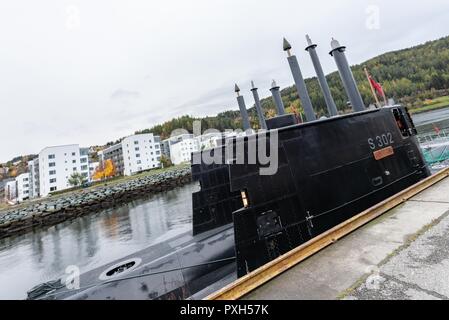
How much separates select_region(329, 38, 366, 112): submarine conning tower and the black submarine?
2.87 m

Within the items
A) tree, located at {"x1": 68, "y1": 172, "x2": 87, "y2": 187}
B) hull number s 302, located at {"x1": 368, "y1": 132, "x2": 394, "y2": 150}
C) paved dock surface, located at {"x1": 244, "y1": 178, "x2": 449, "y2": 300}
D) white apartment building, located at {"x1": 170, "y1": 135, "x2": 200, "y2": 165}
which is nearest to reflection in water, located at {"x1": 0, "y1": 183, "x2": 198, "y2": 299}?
hull number s 302, located at {"x1": 368, "y1": 132, "x2": 394, "y2": 150}

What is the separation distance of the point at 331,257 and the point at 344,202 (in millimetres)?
2670

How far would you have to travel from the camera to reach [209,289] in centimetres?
651

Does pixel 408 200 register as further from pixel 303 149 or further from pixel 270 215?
pixel 270 215

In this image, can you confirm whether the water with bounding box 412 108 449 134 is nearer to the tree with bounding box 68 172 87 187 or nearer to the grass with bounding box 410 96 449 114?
the grass with bounding box 410 96 449 114

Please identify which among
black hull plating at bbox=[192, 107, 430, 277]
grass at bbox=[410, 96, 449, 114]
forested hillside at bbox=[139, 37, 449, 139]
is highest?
forested hillside at bbox=[139, 37, 449, 139]

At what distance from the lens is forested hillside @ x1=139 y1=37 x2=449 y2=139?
442 feet

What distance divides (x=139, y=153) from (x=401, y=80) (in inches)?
6758

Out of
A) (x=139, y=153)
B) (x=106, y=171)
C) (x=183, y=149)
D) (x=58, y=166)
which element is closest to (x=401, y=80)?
(x=183, y=149)

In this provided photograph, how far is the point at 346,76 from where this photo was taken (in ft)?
39.4

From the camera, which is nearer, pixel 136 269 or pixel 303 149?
pixel 303 149
